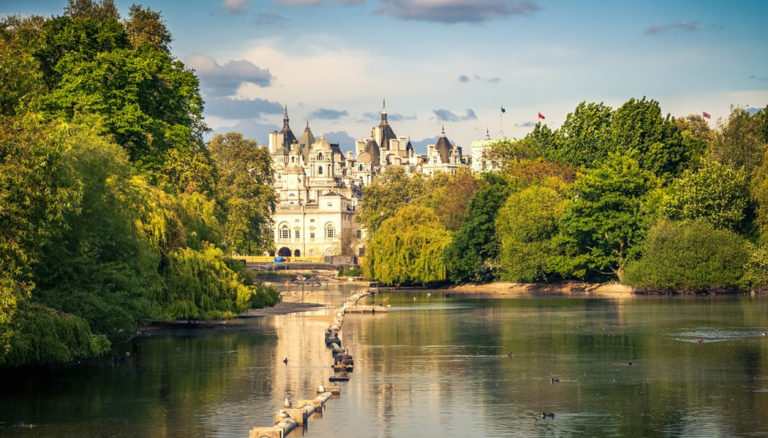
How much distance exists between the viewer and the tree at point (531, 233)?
89625mm

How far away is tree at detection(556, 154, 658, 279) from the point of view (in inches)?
3334

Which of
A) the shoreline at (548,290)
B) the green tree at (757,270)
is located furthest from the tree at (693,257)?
the shoreline at (548,290)

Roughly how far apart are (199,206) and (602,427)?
3498 cm

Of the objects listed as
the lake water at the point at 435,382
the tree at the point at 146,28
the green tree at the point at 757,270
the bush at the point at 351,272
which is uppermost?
the tree at the point at 146,28

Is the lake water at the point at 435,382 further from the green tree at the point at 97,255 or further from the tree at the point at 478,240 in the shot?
the tree at the point at 478,240

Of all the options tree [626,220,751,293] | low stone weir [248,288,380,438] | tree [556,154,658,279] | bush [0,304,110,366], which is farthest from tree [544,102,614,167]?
bush [0,304,110,366]

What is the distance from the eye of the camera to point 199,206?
2226 inches

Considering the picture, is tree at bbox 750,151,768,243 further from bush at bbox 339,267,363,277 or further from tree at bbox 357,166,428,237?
bush at bbox 339,267,363,277

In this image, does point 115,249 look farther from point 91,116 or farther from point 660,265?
point 660,265

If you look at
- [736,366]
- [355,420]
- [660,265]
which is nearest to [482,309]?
[660,265]

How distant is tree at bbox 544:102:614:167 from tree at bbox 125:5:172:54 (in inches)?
1823

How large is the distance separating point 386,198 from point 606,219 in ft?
197

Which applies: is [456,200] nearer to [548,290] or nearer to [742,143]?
[548,290]

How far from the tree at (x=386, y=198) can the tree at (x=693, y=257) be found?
61.3 meters
